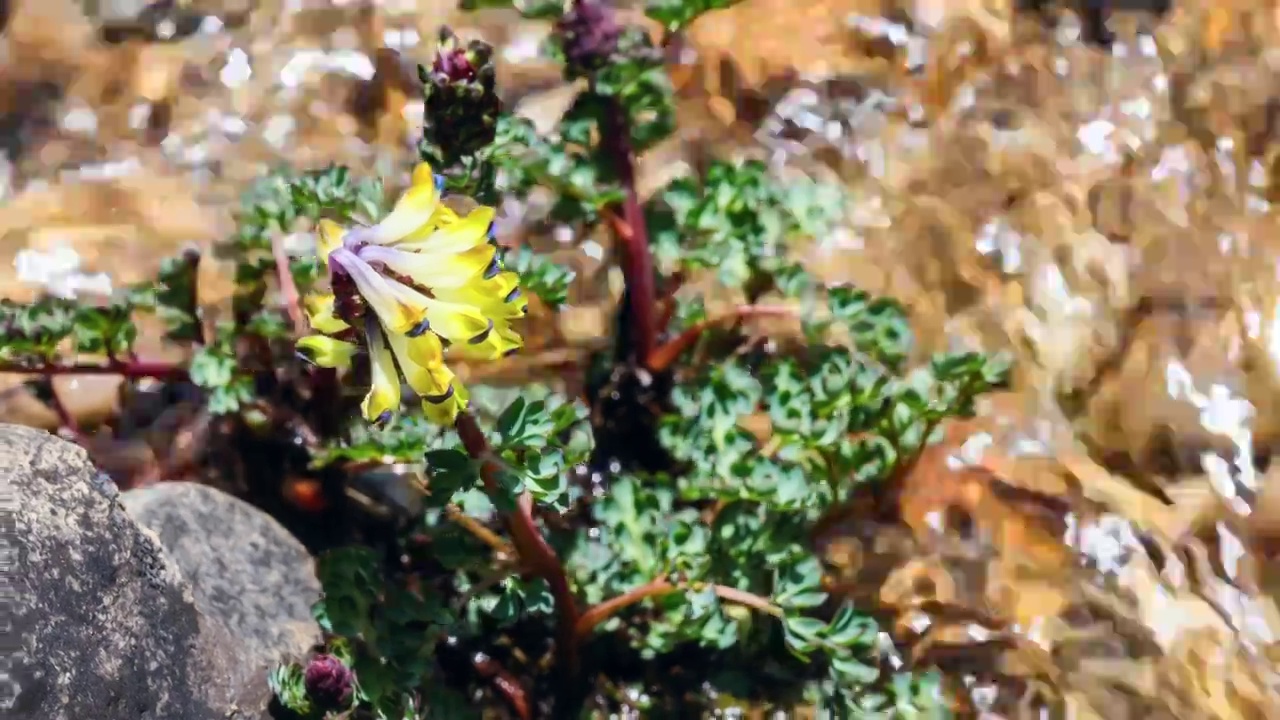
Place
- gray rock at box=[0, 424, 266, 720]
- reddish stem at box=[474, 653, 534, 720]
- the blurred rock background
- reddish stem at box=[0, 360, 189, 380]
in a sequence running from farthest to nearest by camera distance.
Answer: the blurred rock background, reddish stem at box=[0, 360, 189, 380], reddish stem at box=[474, 653, 534, 720], gray rock at box=[0, 424, 266, 720]

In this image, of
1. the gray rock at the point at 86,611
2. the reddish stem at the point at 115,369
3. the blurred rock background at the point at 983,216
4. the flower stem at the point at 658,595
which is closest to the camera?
the gray rock at the point at 86,611

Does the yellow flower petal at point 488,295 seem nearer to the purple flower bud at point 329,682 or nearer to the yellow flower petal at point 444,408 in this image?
the yellow flower petal at point 444,408

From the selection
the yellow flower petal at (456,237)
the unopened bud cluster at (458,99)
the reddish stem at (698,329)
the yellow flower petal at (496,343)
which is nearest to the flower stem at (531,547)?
the yellow flower petal at (496,343)

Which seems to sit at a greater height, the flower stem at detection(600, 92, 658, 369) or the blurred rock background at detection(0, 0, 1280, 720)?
the flower stem at detection(600, 92, 658, 369)

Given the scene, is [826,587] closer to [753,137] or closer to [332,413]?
[332,413]

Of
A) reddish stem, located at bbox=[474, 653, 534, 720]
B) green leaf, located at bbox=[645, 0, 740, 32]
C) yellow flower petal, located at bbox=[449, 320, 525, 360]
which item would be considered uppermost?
yellow flower petal, located at bbox=[449, 320, 525, 360]

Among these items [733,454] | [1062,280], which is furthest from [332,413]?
[1062,280]

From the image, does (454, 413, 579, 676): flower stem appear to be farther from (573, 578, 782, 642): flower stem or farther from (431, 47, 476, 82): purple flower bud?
(431, 47, 476, 82): purple flower bud

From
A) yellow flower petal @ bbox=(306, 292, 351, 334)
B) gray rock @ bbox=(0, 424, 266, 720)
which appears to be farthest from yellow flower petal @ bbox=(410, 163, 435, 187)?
gray rock @ bbox=(0, 424, 266, 720)
